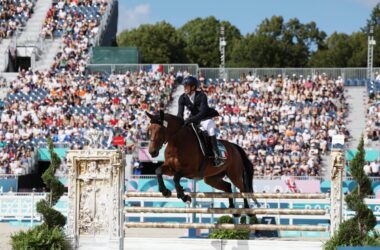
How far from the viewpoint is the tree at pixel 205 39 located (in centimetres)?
7338

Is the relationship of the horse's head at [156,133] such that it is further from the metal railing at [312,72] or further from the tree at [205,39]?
the tree at [205,39]

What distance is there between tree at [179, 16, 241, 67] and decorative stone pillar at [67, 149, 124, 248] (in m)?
60.2

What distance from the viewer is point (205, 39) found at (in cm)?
7650

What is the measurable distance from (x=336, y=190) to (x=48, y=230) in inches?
159

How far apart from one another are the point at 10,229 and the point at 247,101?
14.4 metres

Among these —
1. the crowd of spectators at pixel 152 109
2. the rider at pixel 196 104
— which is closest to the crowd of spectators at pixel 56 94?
the crowd of spectators at pixel 152 109

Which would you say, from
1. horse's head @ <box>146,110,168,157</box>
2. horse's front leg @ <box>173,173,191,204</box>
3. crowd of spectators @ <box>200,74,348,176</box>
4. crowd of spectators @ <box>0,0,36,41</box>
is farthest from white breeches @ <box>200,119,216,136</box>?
crowd of spectators @ <box>0,0,36,41</box>

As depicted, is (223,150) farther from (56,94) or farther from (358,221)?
(56,94)

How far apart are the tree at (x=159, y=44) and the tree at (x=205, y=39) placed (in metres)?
1.13

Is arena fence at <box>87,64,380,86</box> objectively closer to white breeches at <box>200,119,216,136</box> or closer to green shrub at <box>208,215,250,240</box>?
green shrub at <box>208,215,250,240</box>

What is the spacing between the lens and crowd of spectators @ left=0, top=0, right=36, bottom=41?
1577 inches

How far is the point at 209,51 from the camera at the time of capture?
7525 centimetres

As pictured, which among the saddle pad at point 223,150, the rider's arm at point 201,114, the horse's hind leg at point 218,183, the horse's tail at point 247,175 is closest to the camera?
the rider's arm at point 201,114

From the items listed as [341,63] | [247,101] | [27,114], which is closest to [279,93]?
[247,101]
